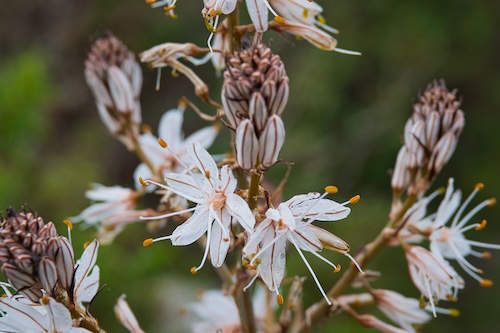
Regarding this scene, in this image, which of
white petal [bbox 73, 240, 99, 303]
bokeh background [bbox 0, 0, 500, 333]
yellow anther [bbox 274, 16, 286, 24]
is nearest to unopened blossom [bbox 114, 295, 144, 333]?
white petal [bbox 73, 240, 99, 303]

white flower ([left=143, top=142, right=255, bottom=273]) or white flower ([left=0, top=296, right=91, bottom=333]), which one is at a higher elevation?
white flower ([left=143, top=142, right=255, bottom=273])

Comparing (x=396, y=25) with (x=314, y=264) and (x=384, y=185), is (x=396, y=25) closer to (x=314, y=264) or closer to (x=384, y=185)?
(x=384, y=185)

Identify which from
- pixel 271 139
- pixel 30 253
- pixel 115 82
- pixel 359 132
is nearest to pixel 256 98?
pixel 271 139

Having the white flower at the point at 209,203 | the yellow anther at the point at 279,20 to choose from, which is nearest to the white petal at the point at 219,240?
the white flower at the point at 209,203

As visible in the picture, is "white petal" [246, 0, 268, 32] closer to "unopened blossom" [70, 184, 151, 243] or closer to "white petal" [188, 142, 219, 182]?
"white petal" [188, 142, 219, 182]

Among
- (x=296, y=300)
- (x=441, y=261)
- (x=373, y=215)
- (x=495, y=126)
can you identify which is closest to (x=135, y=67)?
(x=296, y=300)

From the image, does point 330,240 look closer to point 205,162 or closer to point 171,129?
point 205,162

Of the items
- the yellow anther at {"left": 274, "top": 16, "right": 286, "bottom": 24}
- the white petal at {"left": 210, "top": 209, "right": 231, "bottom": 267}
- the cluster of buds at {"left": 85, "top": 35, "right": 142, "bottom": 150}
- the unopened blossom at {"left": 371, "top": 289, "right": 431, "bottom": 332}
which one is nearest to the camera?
the white petal at {"left": 210, "top": 209, "right": 231, "bottom": 267}

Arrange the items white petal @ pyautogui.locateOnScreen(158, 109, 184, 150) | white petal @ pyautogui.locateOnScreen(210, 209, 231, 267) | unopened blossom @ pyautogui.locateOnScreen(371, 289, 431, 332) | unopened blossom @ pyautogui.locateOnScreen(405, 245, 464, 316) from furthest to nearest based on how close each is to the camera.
→ 1. white petal @ pyautogui.locateOnScreen(158, 109, 184, 150)
2. unopened blossom @ pyautogui.locateOnScreen(371, 289, 431, 332)
3. unopened blossom @ pyautogui.locateOnScreen(405, 245, 464, 316)
4. white petal @ pyautogui.locateOnScreen(210, 209, 231, 267)
